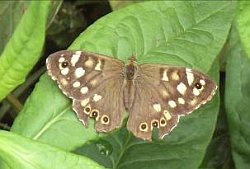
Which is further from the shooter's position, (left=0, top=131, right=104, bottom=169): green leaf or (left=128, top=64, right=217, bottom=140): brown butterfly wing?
(left=128, top=64, right=217, bottom=140): brown butterfly wing

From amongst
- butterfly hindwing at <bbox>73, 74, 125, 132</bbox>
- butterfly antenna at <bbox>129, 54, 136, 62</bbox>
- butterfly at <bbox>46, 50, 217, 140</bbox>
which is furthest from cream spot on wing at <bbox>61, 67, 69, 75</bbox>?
butterfly antenna at <bbox>129, 54, 136, 62</bbox>

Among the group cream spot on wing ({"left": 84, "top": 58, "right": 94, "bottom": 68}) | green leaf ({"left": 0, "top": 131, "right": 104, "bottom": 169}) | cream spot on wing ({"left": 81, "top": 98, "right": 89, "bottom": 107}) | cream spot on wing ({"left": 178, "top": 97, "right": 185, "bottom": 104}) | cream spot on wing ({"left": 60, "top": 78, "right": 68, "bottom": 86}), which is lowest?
cream spot on wing ({"left": 81, "top": 98, "right": 89, "bottom": 107})

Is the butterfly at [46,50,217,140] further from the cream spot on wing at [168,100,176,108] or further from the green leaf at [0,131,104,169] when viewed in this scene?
the green leaf at [0,131,104,169]

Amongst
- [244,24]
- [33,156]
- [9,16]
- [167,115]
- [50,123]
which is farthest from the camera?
[9,16]

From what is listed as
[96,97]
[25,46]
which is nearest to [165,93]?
[96,97]

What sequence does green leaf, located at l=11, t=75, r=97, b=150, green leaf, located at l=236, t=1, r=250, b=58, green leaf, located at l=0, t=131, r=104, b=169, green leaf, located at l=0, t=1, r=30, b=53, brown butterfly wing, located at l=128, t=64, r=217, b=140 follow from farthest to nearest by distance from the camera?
green leaf, located at l=0, t=1, r=30, b=53 < brown butterfly wing, located at l=128, t=64, r=217, b=140 < green leaf, located at l=11, t=75, r=97, b=150 < green leaf, located at l=236, t=1, r=250, b=58 < green leaf, located at l=0, t=131, r=104, b=169

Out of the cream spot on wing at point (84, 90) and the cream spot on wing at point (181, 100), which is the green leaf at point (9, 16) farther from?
the cream spot on wing at point (181, 100)

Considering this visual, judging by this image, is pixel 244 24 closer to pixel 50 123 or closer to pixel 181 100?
pixel 181 100
